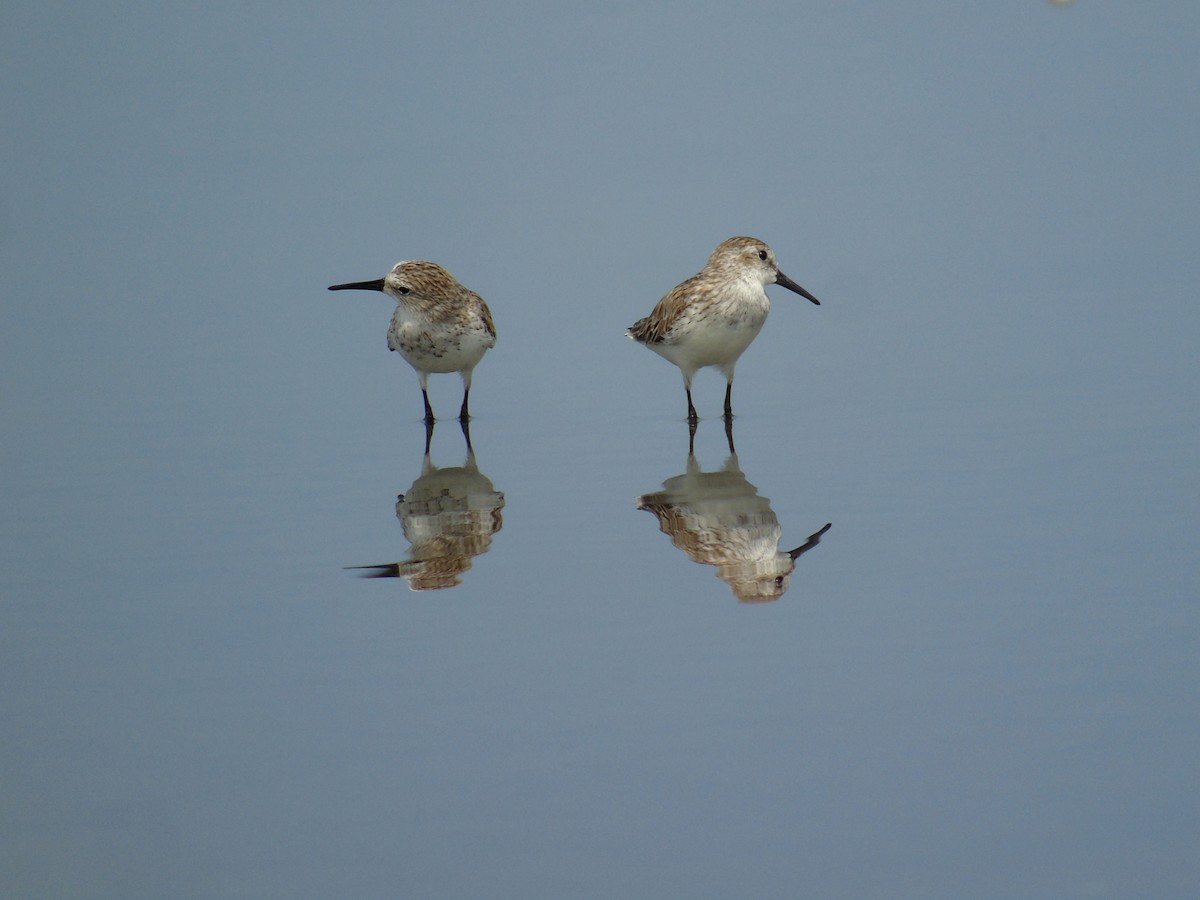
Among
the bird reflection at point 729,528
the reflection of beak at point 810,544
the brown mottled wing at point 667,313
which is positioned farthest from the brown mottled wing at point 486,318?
the reflection of beak at point 810,544

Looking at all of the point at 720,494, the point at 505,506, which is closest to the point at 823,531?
the point at 720,494

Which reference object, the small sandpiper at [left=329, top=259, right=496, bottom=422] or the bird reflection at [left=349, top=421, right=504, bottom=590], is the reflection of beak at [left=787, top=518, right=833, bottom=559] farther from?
the small sandpiper at [left=329, top=259, right=496, bottom=422]

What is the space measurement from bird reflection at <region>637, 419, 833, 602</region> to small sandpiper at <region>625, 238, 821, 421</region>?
230cm

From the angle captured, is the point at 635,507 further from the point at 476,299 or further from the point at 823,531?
the point at 476,299

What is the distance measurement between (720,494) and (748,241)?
4261 millimetres

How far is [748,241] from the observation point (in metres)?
14.6

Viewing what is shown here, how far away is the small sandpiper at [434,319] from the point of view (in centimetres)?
1473

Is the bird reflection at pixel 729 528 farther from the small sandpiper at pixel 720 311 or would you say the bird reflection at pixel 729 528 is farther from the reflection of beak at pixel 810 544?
the small sandpiper at pixel 720 311

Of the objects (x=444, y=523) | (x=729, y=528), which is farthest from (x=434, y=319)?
(x=729, y=528)

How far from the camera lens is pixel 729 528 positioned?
396 inches

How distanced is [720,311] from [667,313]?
0.79 metres

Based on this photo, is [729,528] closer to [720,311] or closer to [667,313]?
[720,311]

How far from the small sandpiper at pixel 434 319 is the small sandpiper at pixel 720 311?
5.86ft

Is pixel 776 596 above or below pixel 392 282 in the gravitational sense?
below
